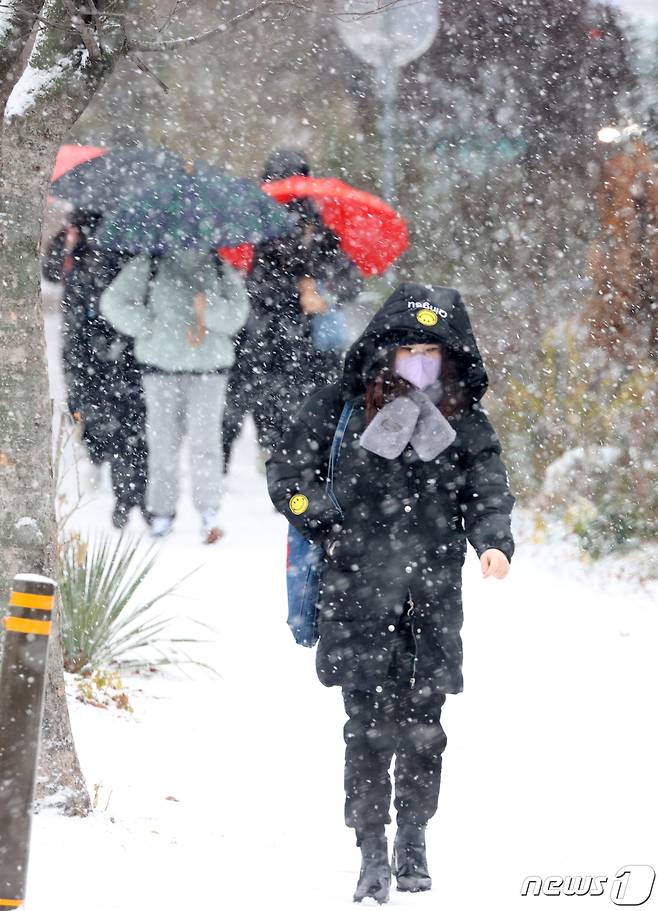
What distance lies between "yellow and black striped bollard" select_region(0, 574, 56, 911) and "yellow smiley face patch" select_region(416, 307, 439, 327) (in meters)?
1.38

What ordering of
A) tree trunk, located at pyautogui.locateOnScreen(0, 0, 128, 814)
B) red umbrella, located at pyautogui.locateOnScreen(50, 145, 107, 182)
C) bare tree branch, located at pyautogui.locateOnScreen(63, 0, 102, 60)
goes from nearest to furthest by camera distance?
1. bare tree branch, located at pyautogui.locateOnScreen(63, 0, 102, 60)
2. tree trunk, located at pyautogui.locateOnScreen(0, 0, 128, 814)
3. red umbrella, located at pyautogui.locateOnScreen(50, 145, 107, 182)

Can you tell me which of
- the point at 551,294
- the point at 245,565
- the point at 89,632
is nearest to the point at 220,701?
the point at 89,632

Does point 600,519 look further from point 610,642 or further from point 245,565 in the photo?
point 245,565

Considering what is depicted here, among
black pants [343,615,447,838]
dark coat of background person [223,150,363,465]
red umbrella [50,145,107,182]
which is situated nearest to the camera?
black pants [343,615,447,838]

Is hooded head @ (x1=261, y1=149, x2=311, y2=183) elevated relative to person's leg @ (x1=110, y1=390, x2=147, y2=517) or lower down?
elevated

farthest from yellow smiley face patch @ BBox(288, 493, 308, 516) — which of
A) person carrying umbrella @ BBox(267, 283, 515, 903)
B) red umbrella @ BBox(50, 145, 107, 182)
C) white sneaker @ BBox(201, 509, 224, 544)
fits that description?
red umbrella @ BBox(50, 145, 107, 182)

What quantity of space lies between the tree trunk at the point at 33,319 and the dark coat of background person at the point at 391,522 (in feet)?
2.60

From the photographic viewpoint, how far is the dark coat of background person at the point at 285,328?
1051 cm

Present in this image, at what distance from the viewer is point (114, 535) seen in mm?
10336

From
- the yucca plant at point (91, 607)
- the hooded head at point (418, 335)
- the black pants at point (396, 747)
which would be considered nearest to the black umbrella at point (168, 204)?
the yucca plant at point (91, 607)

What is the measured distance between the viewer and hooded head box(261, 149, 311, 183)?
11.1m

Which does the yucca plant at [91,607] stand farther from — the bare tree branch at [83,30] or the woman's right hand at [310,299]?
the woman's right hand at [310,299]

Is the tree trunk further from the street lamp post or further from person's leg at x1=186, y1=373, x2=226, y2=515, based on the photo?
the street lamp post

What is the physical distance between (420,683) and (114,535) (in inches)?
278
